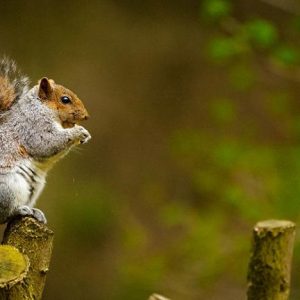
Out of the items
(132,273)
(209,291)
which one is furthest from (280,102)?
(209,291)

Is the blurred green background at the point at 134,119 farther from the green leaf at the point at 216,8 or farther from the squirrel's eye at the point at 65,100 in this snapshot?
the squirrel's eye at the point at 65,100

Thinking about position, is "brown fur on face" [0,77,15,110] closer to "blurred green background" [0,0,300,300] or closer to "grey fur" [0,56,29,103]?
"grey fur" [0,56,29,103]

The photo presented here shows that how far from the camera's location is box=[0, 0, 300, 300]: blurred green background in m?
5.12

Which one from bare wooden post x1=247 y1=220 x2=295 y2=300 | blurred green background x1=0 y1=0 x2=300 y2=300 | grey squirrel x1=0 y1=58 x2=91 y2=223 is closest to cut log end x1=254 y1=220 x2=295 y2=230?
bare wooden post x1=247 y1=220 x2=295 y2=300

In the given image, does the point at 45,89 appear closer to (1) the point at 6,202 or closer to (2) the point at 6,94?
(2) the point at 6,94

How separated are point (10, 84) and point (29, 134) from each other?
0.54 feet

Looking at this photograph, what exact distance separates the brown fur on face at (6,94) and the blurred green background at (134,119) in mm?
2359

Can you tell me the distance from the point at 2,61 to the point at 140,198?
3.01 metres

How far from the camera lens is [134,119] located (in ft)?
18.0

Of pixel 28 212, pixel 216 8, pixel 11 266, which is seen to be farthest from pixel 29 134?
pixel 216 8

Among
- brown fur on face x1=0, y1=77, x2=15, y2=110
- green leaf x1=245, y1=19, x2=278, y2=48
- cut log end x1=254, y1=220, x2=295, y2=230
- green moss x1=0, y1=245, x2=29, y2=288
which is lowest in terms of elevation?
green moss x1=0, y1=245, x2=29, y2=288

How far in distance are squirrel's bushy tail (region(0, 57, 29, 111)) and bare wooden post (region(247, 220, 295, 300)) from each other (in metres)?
0.75

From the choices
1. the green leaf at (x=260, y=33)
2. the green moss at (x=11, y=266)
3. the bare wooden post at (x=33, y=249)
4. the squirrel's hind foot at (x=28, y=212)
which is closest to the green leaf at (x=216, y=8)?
the green leaf at (x=260, y=33)

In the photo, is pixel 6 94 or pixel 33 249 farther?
pixel 6 94
